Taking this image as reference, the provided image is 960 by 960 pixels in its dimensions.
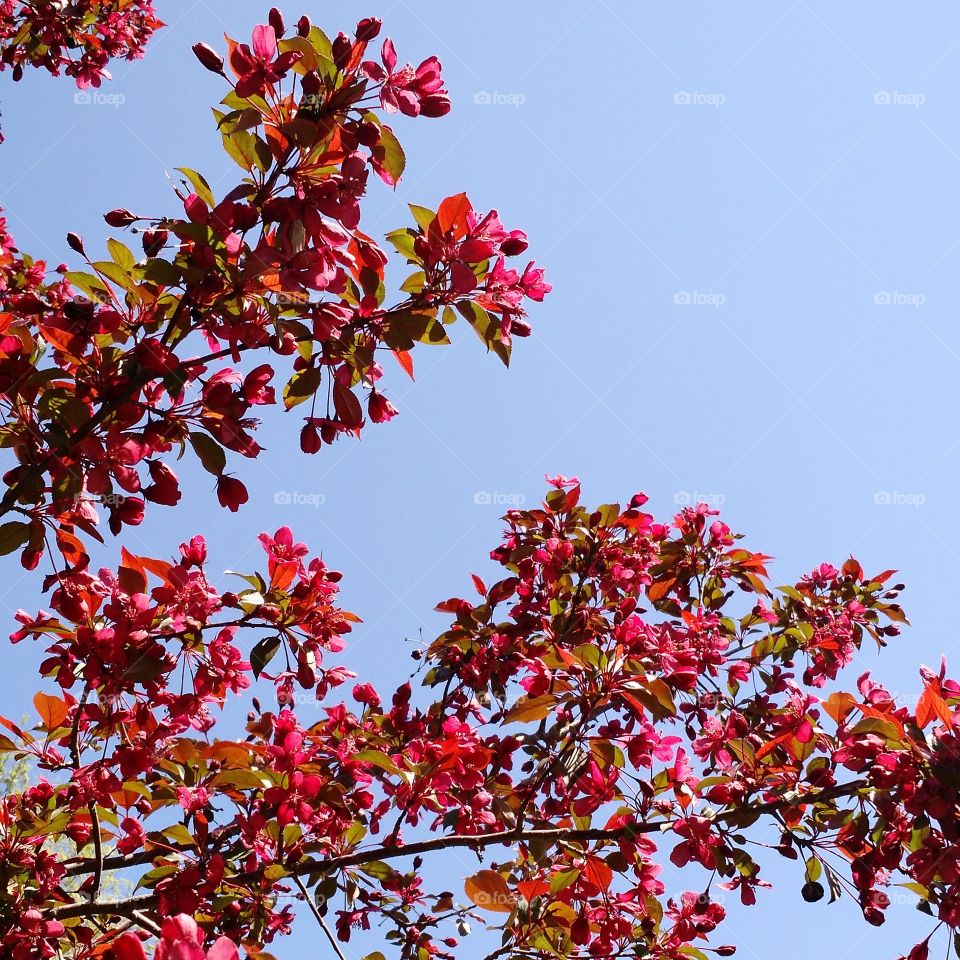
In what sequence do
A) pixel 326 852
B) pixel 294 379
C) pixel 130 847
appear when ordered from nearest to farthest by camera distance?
1. pixel 294 379
2. pixel 326 852
3. pixel 130 847

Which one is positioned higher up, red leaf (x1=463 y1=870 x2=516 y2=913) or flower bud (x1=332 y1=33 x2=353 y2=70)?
flower bud (x1=332 y1=33 x2=353 y2=70)

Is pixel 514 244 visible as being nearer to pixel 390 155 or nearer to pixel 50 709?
pixel 390 155

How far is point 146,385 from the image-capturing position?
77.9 inches

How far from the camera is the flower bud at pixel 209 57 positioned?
1650 millimetres

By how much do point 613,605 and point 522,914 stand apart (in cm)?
131

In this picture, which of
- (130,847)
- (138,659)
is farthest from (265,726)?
(138,659)

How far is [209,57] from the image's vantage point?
5.43 ft

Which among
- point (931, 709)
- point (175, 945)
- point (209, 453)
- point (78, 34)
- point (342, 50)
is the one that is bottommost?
point (175, 945)

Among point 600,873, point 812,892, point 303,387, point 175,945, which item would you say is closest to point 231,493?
point 303,387

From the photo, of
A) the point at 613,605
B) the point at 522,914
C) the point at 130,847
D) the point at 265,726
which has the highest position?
the point at 613,605

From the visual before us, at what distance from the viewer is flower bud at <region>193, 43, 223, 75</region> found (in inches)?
65.0

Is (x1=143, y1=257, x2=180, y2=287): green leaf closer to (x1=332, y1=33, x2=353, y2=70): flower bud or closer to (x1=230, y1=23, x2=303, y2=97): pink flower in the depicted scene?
(x1=230, y1=23, x2=303, y2=97): pink flower

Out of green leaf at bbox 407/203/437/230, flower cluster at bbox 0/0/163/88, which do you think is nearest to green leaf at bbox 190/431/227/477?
green leaf at bbox 407/203/437/230

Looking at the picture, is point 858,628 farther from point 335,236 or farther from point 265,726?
point 335,236
